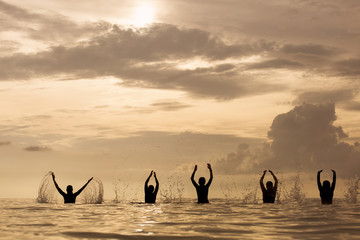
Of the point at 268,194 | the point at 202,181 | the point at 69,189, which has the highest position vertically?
the point at 202,181

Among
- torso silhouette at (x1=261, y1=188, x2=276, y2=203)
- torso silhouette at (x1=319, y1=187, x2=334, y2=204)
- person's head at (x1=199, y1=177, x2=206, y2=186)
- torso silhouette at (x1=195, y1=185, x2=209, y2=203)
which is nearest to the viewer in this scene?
torso silhouette at (x1=319, y1=187, x2=334, y2=204)

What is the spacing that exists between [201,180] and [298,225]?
10221 mm

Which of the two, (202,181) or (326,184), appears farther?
(202,181)

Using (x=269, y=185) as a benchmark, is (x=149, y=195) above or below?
below

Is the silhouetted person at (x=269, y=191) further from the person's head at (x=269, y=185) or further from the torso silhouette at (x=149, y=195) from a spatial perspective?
the torso silhouette at (x=149, y=195)

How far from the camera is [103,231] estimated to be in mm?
10695

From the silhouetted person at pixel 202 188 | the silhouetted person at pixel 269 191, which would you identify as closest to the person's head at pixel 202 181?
the silhouetted person at pixel 202 188

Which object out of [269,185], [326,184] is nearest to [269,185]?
[269,185]

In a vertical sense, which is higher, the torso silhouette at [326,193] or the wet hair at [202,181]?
the wet hair at [202,181]

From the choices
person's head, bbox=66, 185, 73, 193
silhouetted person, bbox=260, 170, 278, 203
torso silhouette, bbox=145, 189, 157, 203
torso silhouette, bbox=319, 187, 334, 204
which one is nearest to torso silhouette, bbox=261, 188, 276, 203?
silhouetted person, bbox=260, 170, 278, 203

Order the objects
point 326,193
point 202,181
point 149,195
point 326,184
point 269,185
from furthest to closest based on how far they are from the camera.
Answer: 1. point 149,195
2. point 269,185
3. point 202,181
4. point 326,193
5. point 326,184

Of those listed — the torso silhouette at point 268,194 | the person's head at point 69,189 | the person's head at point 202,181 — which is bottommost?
the torso silhouette at point 268,194

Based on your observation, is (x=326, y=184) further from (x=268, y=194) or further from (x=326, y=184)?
(x=268, y=194)

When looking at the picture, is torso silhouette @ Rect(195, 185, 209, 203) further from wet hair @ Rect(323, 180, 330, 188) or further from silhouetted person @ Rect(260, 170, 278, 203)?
wet hair @ Rect(323, 180, 330, 188)
